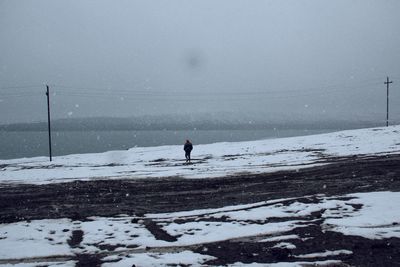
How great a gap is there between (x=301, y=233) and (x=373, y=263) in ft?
6.37

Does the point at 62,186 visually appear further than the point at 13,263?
Yes

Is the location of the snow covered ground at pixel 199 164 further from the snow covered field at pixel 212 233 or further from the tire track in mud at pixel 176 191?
the snow covered field at pixel 212 233

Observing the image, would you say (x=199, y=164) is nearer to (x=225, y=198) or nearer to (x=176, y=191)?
(x=176, y=191)

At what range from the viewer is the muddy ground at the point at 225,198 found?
23.3 ft

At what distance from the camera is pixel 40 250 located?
783cm

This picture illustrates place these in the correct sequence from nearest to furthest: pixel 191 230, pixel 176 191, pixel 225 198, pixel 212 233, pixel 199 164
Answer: pixel 212 233, pixel 191 230, pixel 225 198, pixel 176 191, pixel 199 164

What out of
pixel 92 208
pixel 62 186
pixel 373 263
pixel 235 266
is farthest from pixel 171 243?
pixel 62 186

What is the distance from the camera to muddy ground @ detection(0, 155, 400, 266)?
711 cm

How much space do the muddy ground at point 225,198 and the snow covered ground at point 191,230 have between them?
299 millimetres

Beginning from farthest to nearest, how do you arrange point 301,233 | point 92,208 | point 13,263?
point 92,208 → point 301,233 → point 13,263

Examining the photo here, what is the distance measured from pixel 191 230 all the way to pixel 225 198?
13.5 ft

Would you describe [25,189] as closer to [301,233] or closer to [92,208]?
[92,208]

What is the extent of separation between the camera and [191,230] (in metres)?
8.90

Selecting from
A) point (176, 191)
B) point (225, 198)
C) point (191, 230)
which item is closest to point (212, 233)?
point (191, 230)
